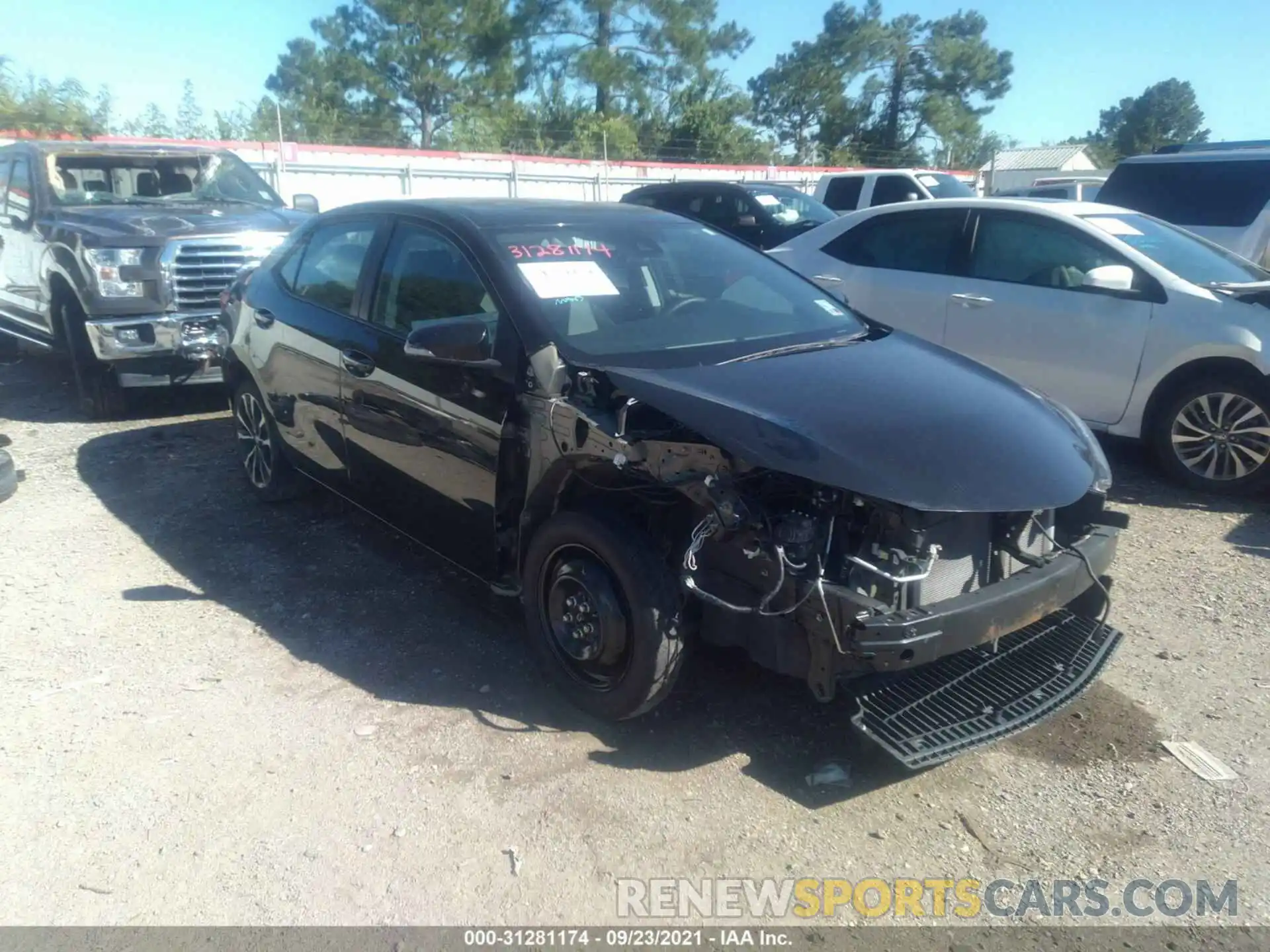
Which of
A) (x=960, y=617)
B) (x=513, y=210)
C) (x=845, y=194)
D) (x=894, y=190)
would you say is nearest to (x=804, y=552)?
(x=960, y=617)

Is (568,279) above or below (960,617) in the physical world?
above

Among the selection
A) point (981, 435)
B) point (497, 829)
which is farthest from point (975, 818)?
point (497, 829)

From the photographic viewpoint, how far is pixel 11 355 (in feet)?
34.3

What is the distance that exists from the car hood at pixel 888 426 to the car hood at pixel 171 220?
538 cm

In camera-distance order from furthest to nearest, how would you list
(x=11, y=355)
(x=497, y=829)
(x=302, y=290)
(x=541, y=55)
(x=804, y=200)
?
(x=541, y=55) < (x=804, y=200) < (x=11, y=355) < (x=302, y=290) < (x=497, y=829)

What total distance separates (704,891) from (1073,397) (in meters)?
4.56

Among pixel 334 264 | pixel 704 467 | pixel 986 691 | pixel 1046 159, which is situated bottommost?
pixel 986 691

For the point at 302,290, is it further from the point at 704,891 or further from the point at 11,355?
the point at 11,355

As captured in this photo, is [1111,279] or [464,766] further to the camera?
[1111,279]

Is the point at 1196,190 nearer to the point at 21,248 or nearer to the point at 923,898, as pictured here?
the point at 923,898

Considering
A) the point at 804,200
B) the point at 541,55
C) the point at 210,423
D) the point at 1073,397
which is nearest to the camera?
the point at 1073,397

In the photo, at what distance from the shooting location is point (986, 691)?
133 inches

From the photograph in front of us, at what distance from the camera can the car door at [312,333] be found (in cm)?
464

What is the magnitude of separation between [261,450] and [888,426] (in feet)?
12.6
